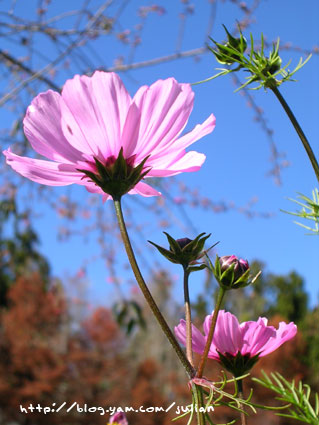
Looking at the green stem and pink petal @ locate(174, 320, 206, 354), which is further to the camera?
pink petal @ locate(174, 320, 206, 354)

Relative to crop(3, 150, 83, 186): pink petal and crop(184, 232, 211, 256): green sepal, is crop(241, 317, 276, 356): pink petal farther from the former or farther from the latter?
crop(3, 150, 83, 186): pink petal

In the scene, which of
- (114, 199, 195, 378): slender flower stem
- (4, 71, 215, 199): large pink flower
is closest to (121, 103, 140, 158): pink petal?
(4, 71, 215, 199): large pink flower

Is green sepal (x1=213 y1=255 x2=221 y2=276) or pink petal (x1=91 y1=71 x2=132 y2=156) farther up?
pink petal (x1=91 y1=71 x2=132 y2=156)

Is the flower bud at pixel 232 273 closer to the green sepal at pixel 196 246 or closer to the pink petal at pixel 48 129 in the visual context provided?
the green sepal at pixel 196 246

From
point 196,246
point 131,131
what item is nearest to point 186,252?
point 196,246

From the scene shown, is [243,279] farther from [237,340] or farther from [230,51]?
[230,51]

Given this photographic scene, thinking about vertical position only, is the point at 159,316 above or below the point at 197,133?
below
